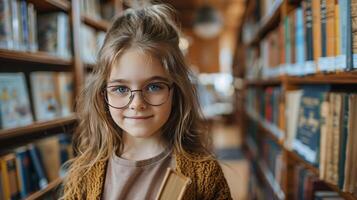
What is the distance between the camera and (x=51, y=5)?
1605 millimetres

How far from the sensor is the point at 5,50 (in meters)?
1.19

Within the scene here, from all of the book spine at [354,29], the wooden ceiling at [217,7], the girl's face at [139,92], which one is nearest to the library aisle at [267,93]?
the book spine at [354,29]

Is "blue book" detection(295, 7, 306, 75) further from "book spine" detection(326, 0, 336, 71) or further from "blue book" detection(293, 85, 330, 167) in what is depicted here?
"book spine" detection(326, 0, 336, 71)

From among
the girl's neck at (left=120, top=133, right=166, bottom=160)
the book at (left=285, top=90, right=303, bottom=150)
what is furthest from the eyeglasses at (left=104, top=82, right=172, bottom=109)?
the book at (left=285, top=90, right=303, bottom=150)

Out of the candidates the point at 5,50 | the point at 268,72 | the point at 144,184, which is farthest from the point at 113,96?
the point at 268,72

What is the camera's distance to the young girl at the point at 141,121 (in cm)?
83

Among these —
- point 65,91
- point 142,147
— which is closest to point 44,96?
point 65,91

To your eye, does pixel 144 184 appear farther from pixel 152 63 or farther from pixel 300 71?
pixel 300 71

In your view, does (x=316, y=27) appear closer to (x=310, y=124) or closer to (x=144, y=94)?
(x=310, y=124)

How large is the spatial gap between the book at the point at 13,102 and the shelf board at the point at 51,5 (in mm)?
415

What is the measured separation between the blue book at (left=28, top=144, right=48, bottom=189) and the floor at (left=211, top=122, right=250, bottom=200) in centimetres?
92

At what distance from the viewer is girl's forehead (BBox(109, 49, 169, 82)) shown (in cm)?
81

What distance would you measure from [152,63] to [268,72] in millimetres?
1360

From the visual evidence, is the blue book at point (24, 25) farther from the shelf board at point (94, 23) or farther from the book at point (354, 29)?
the book at point (354, 29)
